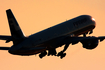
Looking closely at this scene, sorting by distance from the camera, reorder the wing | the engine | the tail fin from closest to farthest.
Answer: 1. the tail fin
2. the wing
3. the engine

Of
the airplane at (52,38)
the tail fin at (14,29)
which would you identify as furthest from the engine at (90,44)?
the tail fin at (14,29)

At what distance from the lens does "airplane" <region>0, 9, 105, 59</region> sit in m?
79.6

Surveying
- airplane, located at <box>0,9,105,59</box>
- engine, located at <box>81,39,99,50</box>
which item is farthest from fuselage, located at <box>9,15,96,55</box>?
engine, located at <box>81,39,99,50</box>

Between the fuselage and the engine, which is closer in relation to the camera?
the fuselage

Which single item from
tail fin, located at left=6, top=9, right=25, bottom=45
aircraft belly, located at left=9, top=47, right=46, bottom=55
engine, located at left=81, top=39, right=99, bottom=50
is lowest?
engine, located at left=81, top=39, right=99, bottom=50

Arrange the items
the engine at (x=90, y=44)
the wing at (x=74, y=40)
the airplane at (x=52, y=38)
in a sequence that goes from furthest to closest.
→ the engine at (x=90, y=44)
the wing at (x=74, y=40)
the airplane at (x=52, y=38)

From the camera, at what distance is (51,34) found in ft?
282

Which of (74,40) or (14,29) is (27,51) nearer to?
(14,29)

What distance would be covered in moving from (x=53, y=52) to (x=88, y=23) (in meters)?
13.5

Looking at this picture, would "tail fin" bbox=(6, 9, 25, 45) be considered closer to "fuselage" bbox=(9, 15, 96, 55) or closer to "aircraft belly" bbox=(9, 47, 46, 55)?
"fuselage" bbox=(9, 15, 96, 55)

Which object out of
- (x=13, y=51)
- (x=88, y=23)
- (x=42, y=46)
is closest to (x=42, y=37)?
(x=42, y=46)

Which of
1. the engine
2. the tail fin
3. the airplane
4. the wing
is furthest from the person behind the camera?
the engine

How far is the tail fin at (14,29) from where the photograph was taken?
7575 cm

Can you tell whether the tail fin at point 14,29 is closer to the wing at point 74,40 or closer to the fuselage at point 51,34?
the fuselage at point 51,34
